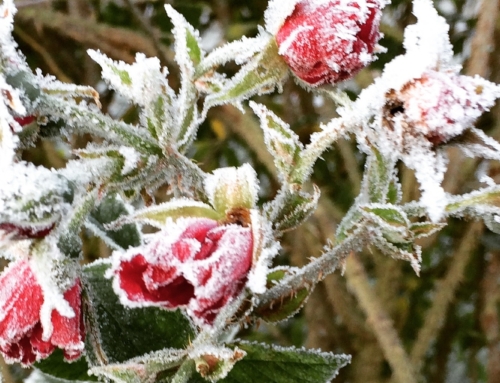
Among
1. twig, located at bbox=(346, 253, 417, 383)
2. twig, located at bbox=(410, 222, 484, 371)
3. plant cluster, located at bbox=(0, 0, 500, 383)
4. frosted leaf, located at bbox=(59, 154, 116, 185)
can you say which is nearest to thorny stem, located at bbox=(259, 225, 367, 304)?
plant cluster, located at bbox=(0, 0, 500, 383)

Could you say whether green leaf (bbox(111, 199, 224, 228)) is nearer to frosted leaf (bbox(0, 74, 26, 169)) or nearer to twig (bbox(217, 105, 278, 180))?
frosted leaf (bbox(0, 74, 26, 169))

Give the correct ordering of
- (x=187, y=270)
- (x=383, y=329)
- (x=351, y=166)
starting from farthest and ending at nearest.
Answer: (x=351, y=166), (x=383, y=329), (x=187, y=270)

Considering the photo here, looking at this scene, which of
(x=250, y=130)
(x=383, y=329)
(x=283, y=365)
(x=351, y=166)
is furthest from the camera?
(x=351, y=166)

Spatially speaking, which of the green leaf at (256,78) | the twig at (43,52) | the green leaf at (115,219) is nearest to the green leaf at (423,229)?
the green leaf at (256,78)

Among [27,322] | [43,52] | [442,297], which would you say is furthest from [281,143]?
[43,52]

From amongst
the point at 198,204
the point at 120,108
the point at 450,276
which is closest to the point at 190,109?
the point at 198,204

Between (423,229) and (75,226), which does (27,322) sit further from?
(423,229)
